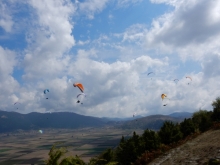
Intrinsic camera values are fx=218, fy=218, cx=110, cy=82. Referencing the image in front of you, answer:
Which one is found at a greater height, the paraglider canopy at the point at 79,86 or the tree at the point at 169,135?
the paraglider canopy at the point at 79,86

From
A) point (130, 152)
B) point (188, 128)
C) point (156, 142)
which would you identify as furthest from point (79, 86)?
point (188, 128)

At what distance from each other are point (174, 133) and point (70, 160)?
23455 millimetres

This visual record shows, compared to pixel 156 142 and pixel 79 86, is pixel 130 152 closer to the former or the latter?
pixel 156 142

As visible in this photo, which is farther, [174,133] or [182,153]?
[174,133]

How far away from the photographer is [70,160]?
9.34 m

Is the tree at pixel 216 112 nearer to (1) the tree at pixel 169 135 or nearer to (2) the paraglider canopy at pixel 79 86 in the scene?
(1) the tree at pixel 169 135

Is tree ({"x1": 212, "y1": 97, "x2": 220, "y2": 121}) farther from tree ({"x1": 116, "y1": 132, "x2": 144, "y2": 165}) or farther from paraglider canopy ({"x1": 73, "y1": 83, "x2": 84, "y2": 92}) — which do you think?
paraglider canopy ({"x1": 73, "y1": 83, "x2": 84, "y2": 92})

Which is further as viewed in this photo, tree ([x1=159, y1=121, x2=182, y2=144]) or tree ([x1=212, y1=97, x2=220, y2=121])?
tree ([x1=212, y1=97, x2=220, y2=121])

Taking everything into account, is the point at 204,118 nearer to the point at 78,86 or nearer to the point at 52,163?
the point at 78,86

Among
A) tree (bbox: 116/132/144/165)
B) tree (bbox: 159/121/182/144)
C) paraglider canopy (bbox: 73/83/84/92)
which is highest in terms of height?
paraglider canopy (bbox: 73/83/84/92)

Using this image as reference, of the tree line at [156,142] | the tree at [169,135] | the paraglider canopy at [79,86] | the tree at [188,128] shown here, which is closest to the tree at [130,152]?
the tree line at [156,142]

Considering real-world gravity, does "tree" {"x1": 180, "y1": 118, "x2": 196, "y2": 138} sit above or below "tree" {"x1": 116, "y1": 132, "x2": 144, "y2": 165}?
above

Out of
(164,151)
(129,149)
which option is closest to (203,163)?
(164,151)

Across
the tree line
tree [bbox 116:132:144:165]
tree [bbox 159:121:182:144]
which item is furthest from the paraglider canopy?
tree [bbox 159:121:182:144]
